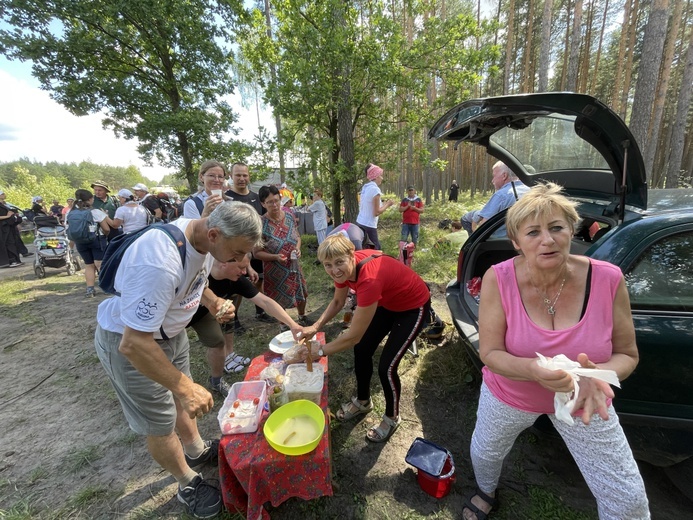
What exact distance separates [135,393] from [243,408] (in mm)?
616

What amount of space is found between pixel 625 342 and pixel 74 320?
7.14 metres

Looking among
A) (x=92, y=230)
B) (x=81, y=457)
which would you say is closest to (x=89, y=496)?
(x=81, y=457)

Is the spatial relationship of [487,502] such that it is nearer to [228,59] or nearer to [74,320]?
[74,320]

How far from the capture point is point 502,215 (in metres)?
2.91

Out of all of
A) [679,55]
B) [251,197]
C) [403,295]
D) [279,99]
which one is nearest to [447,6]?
[679,55]

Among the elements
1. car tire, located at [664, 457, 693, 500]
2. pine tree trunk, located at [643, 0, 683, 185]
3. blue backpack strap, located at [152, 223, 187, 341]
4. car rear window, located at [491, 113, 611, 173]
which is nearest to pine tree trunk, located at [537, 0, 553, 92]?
pine tree trunk, located at [643, 0, 683, 185]

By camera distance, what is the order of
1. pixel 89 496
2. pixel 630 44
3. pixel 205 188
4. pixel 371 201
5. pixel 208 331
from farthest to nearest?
1. pixel 630 44
2. pixel 371 201
3. pixel 205 188
4. pixel 208 331
5. pixel 89 496

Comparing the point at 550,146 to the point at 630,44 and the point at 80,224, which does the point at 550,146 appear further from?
the point at 630,44

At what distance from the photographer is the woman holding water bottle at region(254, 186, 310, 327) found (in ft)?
11.6

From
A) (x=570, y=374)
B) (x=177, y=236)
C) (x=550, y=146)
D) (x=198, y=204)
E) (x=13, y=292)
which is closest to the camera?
(x=570, y=374)

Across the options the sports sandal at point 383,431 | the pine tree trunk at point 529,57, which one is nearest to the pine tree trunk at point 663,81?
the pine tree trunk at point 529,57

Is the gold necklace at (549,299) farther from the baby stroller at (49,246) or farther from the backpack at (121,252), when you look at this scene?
the baby stroller at (49,246)

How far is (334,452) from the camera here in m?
2.30

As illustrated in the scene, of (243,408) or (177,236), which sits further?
(243,408)
